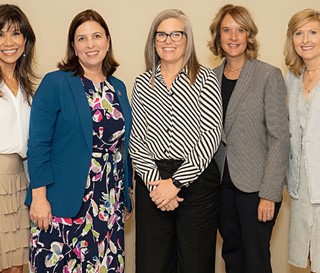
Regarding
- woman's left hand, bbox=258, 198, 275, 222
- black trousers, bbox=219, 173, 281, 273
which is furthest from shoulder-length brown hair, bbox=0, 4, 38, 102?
woman's left hand, bbox=258, 198, 275, 222

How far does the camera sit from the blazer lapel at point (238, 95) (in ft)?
7.65

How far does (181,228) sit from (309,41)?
1111 millimetres

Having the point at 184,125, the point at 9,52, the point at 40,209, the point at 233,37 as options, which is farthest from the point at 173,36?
the point at 40,209

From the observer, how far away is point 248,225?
2.37 m

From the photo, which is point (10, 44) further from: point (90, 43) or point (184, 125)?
point (184, 125)

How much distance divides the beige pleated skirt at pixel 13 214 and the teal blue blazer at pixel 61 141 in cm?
9

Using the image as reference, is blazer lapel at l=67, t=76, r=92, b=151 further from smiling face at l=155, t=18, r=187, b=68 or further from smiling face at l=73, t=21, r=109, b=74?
smiling face at l=155, t=18, r=187, b=68

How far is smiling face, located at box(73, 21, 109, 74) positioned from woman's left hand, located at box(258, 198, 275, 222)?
1.08m

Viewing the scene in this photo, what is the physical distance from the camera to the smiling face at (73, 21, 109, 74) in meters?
2.26

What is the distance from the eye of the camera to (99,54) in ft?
7.55

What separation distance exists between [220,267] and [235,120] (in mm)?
1393

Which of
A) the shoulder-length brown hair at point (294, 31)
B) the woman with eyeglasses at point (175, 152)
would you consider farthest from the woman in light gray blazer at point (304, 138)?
the woman with eyeglasses at point (175, 152)

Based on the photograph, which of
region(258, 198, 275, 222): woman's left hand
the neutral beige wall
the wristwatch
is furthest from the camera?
the neutral beige wall

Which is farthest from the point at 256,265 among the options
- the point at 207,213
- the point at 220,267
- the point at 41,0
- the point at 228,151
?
the point at 41,0
